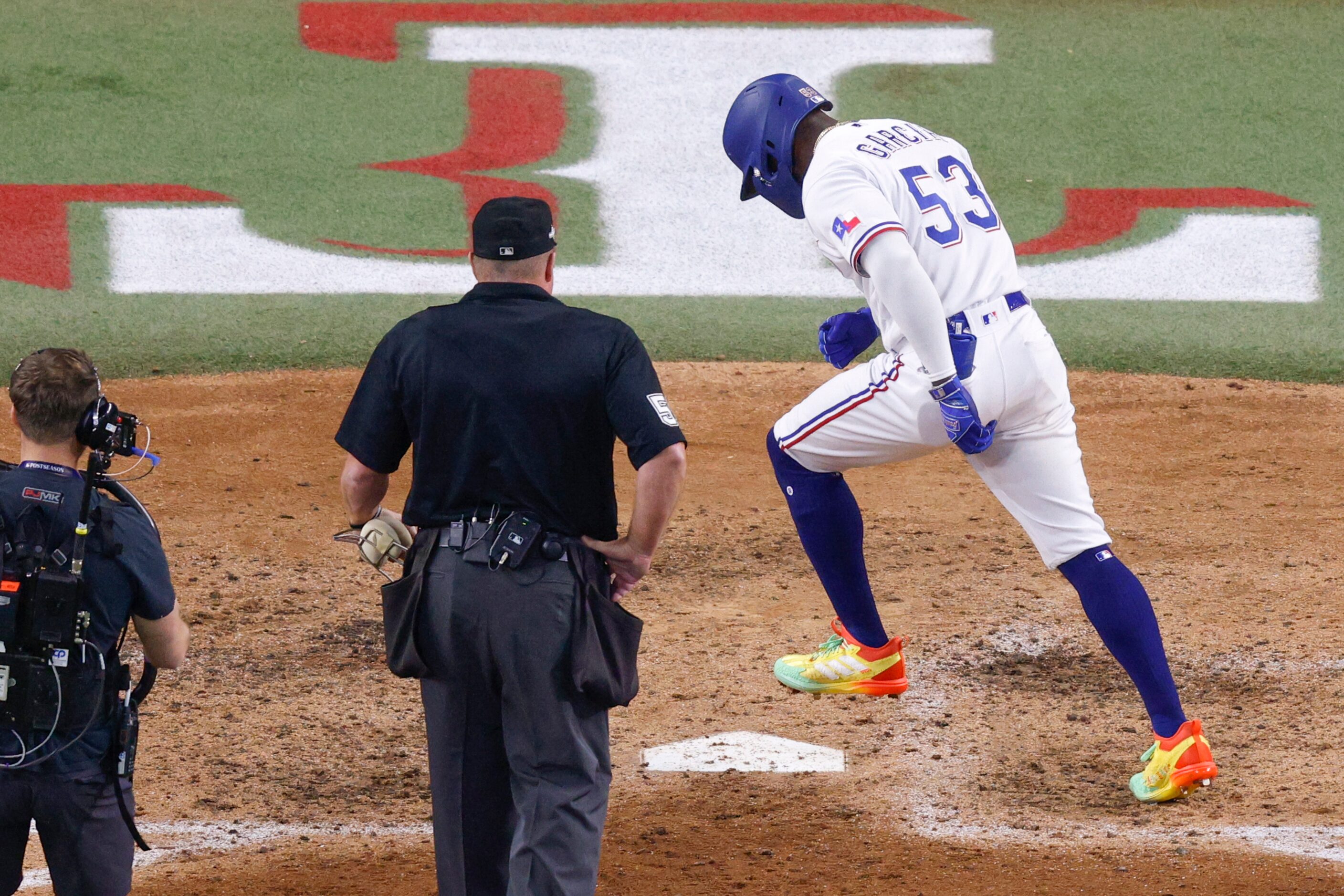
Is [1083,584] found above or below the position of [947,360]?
below

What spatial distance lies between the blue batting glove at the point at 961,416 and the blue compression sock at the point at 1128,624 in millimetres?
467

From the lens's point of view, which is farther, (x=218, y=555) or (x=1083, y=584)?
(x=218, y=555)

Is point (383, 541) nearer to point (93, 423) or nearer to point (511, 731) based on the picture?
point (511, 731)

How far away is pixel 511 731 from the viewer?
11.3 feet

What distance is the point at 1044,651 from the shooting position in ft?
18.4

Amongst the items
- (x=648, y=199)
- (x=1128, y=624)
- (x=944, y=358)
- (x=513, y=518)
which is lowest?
(x=648, y=199)

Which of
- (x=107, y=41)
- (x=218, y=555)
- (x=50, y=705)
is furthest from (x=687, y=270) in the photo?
(x=50, y=705)

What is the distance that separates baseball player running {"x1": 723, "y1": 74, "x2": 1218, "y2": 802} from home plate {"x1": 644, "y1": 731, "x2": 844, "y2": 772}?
3.08 ft

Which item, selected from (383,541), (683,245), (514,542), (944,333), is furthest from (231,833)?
(683,245)

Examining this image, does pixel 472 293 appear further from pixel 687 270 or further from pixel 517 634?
pixel 687 270

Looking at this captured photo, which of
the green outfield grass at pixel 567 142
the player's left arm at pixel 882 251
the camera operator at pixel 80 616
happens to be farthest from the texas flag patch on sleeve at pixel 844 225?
the green outfield grass at pixel 567 142

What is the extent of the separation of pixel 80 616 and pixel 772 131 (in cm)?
239

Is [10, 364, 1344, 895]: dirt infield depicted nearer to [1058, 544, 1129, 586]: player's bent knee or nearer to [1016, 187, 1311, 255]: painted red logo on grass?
[1058, 544, 1129, 586]: player's bent knee

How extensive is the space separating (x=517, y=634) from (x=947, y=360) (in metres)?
1.47
